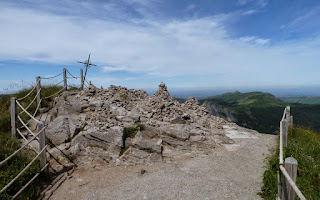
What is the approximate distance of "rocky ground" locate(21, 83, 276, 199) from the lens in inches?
320

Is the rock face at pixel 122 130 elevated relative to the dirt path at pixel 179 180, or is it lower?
elevated

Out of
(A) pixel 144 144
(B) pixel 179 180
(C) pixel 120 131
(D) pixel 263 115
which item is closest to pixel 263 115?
(D) pixel 263 115

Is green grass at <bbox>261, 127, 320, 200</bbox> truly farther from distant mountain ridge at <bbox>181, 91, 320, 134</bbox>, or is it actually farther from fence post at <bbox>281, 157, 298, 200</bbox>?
distant mountain ridge at <bbox>181, 91, 320, 134</bbox>

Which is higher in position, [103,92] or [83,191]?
[103,92]

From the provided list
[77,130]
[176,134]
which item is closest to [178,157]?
[176,134]

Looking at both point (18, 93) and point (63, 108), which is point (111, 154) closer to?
point (63, 108)

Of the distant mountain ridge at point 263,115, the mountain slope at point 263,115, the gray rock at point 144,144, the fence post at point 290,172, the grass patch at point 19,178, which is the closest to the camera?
the fence post at point 290,172

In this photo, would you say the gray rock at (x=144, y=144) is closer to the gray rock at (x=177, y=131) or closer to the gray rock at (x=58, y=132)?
the gray rock at (x=177, y=131)

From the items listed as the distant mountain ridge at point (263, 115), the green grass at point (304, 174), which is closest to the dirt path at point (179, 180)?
the green grass at point (304, 174)

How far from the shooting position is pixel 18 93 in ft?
55.2

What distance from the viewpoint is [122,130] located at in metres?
11.5

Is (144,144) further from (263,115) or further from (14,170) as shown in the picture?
(263,115)

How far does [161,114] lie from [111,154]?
218 inches

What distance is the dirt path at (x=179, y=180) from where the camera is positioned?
25.2 feet
